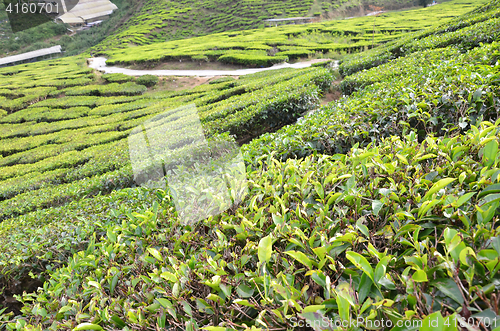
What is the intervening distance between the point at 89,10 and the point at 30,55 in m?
22.2

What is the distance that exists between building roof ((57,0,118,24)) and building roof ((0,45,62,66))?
1452cm

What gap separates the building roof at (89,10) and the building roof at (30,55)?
14.5m

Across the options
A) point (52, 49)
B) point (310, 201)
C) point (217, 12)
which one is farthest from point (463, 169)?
point (52, 49)

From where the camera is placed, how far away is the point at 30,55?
38875 millimetres

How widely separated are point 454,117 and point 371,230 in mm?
2041

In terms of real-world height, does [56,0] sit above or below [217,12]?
above

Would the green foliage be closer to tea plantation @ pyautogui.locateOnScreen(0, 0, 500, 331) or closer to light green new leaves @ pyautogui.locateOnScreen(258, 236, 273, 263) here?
tea plantation @ pyautogui.locateOnScreen(0, 0, 500, 331)

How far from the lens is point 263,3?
42000mm

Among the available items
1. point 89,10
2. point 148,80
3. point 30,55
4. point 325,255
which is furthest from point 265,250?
point 89,10

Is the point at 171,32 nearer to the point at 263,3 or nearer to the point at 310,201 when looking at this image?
the point at 263,3

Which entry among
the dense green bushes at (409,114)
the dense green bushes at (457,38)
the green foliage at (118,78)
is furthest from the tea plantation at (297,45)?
the dense green bushes at (409,114)

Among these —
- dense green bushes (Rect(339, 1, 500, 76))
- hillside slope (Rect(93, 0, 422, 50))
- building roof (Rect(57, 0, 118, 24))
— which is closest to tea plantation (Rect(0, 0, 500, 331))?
dense green bushes (Rect(339, 1, 500, 76))

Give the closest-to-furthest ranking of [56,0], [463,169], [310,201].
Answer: [463,169] < [310,201] < [56,0]

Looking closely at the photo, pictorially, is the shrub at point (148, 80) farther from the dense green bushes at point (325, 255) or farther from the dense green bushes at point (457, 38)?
the dense green bushes at point (325, 255)
